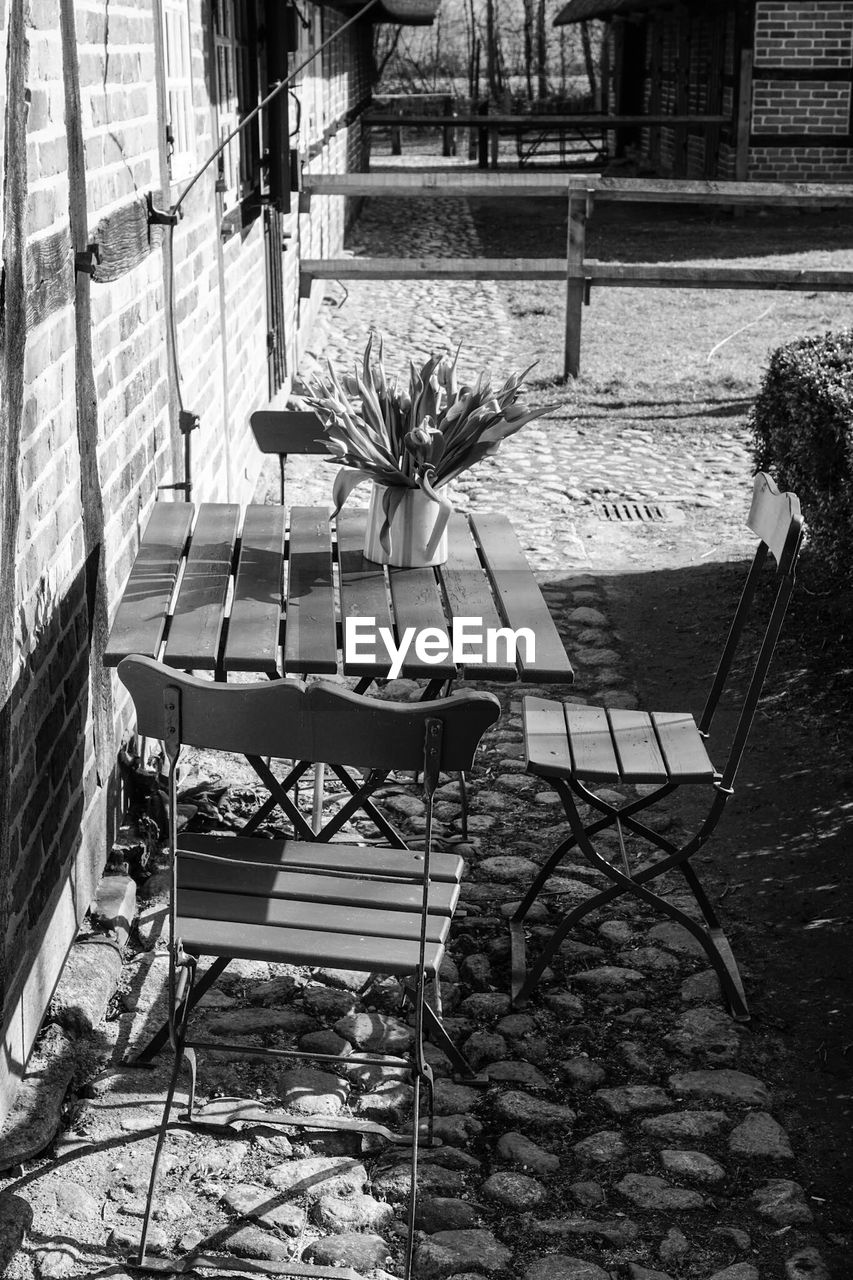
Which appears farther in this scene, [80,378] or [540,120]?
[540,120]

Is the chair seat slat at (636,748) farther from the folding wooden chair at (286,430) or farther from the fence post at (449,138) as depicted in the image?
the fence post at (449,138)

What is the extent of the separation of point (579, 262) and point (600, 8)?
16.2 metres

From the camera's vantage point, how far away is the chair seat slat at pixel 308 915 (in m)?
2.56

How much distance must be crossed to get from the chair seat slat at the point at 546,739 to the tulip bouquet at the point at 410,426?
22.5 inches

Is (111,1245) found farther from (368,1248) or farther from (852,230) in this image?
(852,230)

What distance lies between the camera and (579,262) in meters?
9.03

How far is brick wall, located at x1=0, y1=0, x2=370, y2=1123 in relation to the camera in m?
2.64

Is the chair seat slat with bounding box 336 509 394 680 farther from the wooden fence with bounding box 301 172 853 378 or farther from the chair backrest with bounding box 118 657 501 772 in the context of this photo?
the wooden fence with bounding box 301 172 853 378

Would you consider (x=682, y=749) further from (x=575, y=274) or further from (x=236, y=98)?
(x=575, y=274)

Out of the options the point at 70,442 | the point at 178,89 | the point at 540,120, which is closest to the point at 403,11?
the point at 540,120

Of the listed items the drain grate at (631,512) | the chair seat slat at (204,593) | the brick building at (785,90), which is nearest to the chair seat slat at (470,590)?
the chair seat slat at (204,593)

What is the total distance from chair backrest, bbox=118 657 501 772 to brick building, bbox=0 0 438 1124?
19.9 inches

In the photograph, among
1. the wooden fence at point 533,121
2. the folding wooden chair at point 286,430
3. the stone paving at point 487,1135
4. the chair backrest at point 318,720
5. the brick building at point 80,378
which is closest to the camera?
the chair backrest at point 318,720

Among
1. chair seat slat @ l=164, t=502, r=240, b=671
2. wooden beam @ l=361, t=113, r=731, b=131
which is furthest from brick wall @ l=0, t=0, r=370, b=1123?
wooden beam @ l=361, t=113, r=731, b=131
